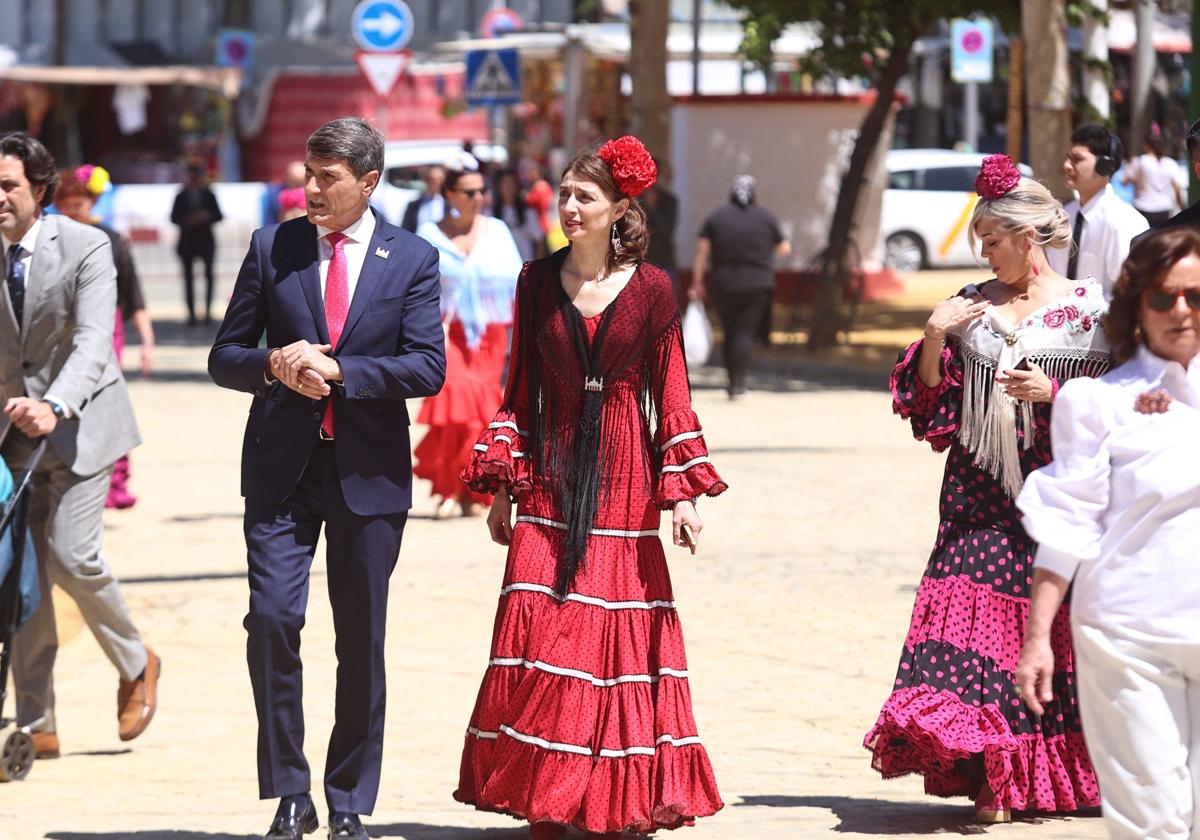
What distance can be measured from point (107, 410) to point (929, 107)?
41.3m

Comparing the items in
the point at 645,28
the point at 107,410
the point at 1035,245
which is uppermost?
the point at 645,28

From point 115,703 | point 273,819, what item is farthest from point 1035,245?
point 115,703

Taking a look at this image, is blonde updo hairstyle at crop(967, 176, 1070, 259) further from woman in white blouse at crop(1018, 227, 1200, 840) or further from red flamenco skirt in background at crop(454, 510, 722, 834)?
woman in white blouse at crop(1018, 227, 1200, 840)

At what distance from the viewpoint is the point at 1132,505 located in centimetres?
445

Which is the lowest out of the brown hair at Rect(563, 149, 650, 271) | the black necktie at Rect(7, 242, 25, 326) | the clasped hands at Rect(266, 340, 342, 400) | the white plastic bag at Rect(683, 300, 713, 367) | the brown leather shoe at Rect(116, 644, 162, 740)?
the brown leather shoe at Rect(116, 644, 162, 740)

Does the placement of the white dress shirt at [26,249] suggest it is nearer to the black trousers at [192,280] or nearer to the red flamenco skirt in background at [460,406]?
the red flamenco skirt in background at [460,406]

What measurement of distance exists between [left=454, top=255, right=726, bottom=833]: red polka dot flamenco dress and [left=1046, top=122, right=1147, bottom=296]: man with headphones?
8.37ft

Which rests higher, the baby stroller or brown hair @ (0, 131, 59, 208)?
brown hair @ (0, 131, 59, 208)

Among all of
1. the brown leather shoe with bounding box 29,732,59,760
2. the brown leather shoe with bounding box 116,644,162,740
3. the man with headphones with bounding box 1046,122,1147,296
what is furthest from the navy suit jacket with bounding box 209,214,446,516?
the man with headphones with bounding box 1046,122,1147,296

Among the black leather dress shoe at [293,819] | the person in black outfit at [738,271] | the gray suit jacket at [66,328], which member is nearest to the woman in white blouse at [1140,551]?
the black leather dress shoe at [293,819]

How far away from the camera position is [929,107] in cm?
4744

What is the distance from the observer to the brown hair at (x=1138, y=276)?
4.42 meters

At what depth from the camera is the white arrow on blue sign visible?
23547 mm

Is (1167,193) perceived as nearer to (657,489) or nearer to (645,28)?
(645,28)
